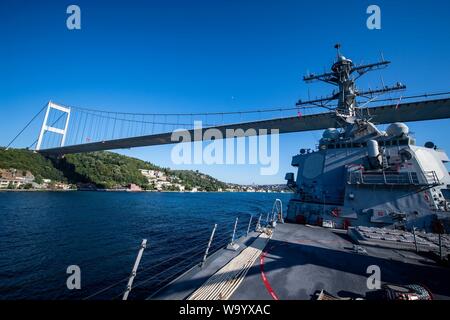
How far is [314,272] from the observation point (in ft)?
17.0

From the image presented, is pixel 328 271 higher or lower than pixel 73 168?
lower

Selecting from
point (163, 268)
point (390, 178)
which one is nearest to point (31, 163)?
point (163, 268)

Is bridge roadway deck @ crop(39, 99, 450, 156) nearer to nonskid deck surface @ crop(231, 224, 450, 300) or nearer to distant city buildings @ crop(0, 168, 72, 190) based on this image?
distant city buildings @ crop(0, 168, 72, 190)

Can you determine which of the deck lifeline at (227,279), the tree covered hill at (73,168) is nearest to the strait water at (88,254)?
the deck lifeline at (227,279)

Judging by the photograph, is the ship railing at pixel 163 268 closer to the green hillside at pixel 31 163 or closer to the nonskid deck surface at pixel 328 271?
the nonskid deck surface at pixel 328 271

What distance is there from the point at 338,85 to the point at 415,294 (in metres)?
19.7

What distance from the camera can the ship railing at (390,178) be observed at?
1014cm

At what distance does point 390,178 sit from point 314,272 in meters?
8.39

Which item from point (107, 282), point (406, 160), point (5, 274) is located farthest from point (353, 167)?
point (5, 274)

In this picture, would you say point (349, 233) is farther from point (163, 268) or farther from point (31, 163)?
point (31, 163)

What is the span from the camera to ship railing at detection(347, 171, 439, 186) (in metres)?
10.1

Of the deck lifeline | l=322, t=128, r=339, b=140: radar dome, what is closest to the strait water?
the deck lifeline

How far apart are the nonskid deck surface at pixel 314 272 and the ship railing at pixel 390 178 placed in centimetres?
433

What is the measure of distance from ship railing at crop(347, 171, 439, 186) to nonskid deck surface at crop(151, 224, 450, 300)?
4330 mm
